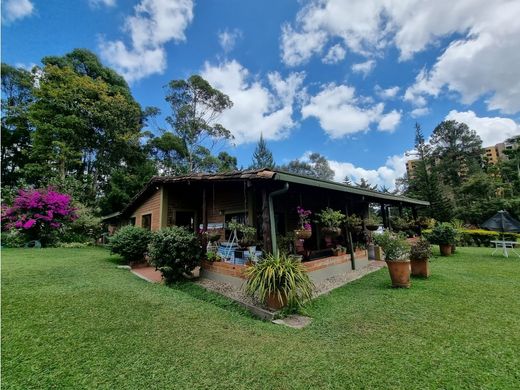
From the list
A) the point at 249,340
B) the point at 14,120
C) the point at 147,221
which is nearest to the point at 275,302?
the point at 249,340

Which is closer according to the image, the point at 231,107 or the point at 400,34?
the point at 400,34

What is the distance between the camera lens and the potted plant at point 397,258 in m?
5.47

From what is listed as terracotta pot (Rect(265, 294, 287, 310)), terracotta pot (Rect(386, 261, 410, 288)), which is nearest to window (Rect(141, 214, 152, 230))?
terracotta pot (Rect(265, 294, 287, 310))

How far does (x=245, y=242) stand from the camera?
5.82 m

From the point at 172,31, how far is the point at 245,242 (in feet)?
35.6

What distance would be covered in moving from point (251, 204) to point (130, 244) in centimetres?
482

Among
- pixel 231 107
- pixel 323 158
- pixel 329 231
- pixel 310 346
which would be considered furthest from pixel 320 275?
pixel 323 158

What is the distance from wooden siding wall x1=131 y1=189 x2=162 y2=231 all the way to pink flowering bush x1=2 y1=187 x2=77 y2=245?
3.63 m

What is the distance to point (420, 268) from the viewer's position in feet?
20.7

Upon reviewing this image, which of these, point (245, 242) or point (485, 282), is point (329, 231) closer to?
point (245, 242)

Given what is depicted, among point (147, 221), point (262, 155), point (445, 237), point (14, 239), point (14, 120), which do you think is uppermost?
point (14, 120)

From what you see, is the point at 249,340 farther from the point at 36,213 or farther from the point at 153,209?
the point at 36,213

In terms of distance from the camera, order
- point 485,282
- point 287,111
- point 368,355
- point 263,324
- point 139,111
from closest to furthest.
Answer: point 368,355, point 263,324, point 485,282, point 287,111, point 139,111

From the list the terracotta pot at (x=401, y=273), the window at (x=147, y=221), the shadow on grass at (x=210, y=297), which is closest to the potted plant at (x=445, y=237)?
the terracotta pot at (x=401, y=273)
